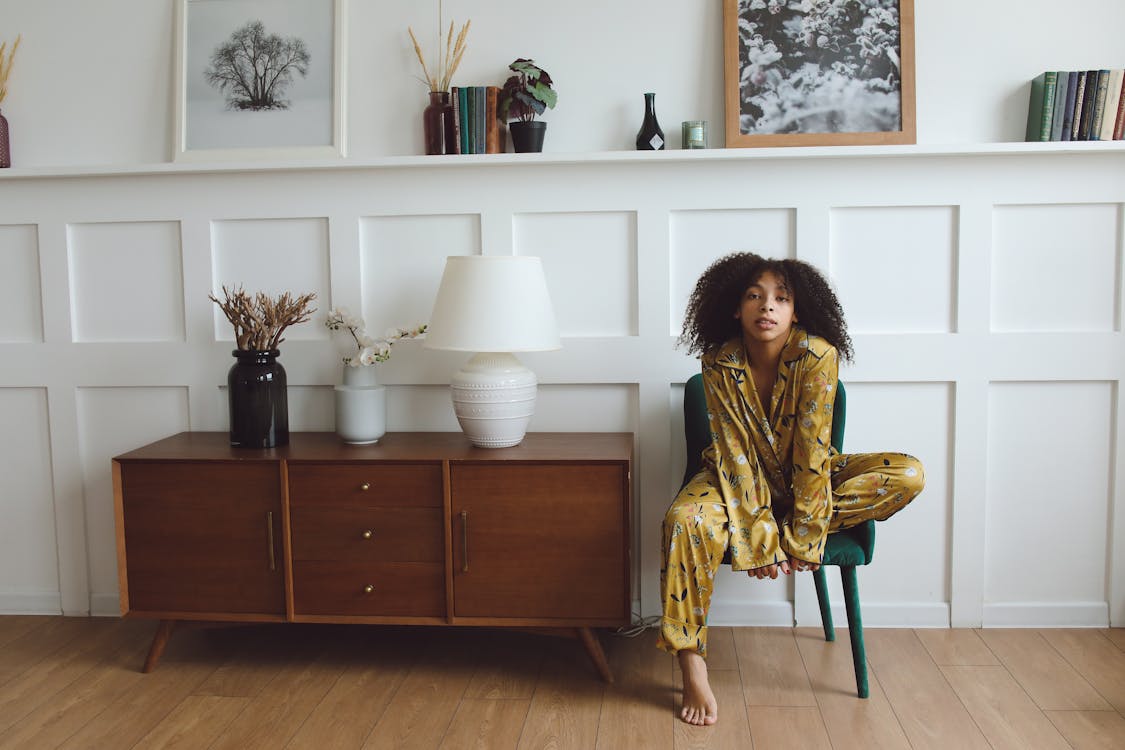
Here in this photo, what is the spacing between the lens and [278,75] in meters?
2.74

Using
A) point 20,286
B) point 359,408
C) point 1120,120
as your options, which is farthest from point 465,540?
point 1120,120

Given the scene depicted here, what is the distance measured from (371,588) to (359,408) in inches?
18.5

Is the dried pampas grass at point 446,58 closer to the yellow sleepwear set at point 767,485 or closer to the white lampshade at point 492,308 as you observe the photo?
the white lampshade at point 492,308

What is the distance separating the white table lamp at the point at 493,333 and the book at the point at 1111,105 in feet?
4.94

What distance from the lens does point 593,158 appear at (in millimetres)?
2604

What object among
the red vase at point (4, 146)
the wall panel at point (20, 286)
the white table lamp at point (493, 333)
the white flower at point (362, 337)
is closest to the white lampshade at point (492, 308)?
the white table lamp at point (493, 333)

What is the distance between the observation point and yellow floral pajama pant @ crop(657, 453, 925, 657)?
222 centimetres

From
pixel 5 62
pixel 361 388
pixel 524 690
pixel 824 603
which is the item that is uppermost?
pixel 5 62

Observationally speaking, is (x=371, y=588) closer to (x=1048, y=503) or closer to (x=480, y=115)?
(x=480, y=115)

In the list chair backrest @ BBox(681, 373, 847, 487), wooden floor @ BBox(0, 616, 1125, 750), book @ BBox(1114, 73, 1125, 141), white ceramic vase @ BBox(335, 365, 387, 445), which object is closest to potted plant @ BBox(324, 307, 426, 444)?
white ceramic vase @ BBox(335, 365, 387, 445)

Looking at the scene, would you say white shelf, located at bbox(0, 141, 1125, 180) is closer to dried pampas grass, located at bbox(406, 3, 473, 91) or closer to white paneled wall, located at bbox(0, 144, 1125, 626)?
white paneled wall, located at bbox(0, 144, 1125, 626)

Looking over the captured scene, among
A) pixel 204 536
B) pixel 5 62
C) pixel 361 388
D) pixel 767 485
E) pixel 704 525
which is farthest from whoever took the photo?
pixel 5 62

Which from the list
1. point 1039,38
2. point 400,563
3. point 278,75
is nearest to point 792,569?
point 400,563

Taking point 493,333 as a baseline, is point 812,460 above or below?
below
